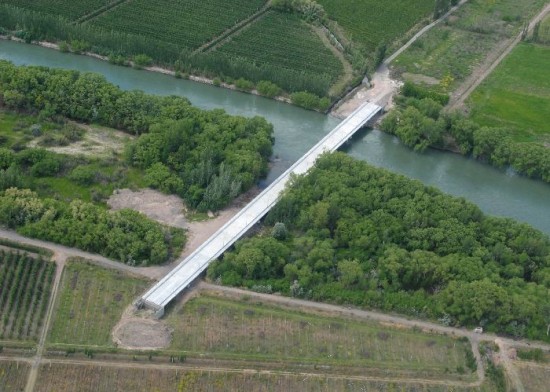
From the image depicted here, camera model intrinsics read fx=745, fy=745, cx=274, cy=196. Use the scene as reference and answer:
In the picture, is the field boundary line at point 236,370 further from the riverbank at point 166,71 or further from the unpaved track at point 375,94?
the riverbank at point 166,71

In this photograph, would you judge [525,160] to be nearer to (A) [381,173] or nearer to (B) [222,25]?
(A) [381,173]

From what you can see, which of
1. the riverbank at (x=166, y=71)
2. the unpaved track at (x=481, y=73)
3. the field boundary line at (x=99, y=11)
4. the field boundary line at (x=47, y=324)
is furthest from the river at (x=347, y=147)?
the field boundary line at (x=47, y=324)

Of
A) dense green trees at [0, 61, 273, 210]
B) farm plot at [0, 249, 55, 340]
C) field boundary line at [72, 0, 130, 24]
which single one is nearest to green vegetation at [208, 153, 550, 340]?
dense green trees at [0, 61, 273, 210]

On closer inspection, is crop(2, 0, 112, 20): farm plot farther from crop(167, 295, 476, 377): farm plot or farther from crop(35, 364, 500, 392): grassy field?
crop(35, 364, 500, 392): grassy field

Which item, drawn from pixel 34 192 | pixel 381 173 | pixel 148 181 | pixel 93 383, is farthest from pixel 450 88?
pixel 93 383

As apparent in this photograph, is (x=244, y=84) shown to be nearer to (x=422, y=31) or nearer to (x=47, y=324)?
(x=422, y=31)
